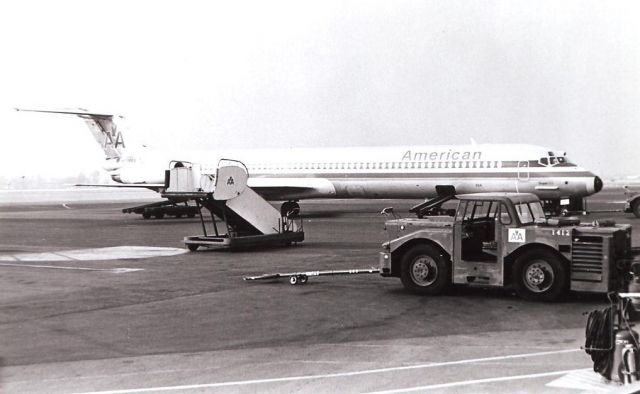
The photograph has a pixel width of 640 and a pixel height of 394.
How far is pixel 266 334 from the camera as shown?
30.2 ft

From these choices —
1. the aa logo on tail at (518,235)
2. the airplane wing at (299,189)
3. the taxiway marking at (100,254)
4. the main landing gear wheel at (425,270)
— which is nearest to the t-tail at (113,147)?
the airplane wing at (299,189)

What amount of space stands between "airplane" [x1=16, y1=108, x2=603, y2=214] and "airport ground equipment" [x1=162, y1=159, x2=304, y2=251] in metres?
5.57

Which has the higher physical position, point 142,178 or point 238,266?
point 142,178

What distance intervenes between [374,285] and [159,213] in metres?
26.6

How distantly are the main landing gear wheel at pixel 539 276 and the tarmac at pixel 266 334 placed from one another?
0.65ft

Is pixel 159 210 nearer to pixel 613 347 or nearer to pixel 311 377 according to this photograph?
pixel 311 377

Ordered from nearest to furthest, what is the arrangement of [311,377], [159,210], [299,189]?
[311,377]
[299,189]
[159,210]

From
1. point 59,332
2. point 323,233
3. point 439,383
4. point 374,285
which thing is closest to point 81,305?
point 59,332

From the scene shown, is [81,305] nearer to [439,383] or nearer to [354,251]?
[439,383]

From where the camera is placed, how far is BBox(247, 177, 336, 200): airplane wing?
35.0 metres

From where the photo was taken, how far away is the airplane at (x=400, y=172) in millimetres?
29781

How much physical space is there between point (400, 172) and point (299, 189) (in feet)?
17.7

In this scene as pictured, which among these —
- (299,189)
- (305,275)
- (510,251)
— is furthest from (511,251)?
(299,189)

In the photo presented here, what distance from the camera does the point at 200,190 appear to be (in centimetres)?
2042
